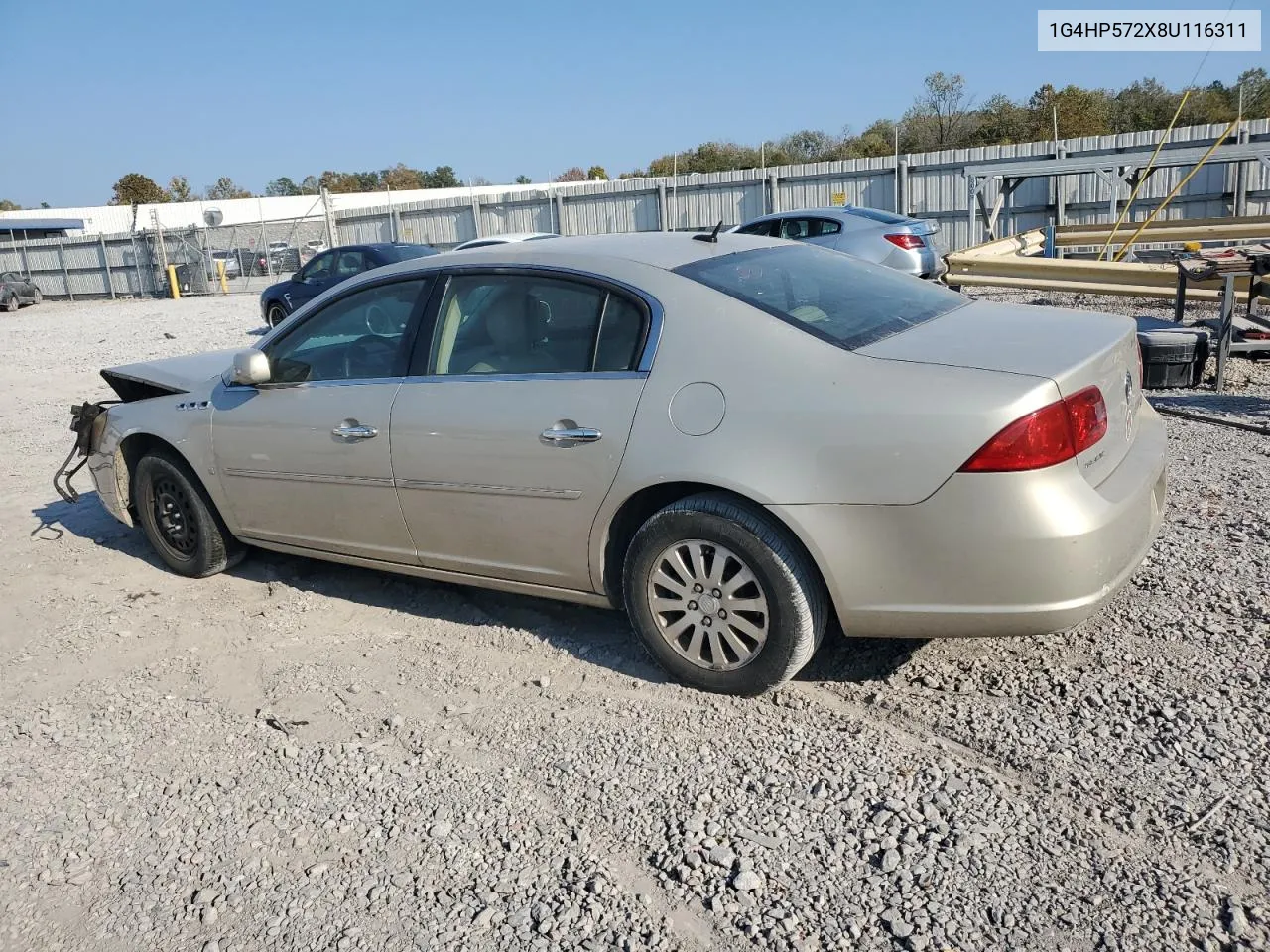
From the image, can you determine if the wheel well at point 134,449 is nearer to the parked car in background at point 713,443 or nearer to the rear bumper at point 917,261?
the parked car in background at point 713,443

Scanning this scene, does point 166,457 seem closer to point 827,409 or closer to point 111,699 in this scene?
point 111,699

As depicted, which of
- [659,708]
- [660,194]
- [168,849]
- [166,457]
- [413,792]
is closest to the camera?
[168,849]

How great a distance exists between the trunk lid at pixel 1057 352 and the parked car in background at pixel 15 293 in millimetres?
37023

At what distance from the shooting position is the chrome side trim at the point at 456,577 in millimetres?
3928

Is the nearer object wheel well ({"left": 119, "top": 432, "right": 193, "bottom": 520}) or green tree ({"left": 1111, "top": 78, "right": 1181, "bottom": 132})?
wheel well ({"left": 119, "top": 432, "right": 193, "bottom": 520})

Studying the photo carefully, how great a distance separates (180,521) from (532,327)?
2.56 m

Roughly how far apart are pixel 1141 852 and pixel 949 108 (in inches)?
1800

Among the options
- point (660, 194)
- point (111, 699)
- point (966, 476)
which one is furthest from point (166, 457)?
point (660, 194)

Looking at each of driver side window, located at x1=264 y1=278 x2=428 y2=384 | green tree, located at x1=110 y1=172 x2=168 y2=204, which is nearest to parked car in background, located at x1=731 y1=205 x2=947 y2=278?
driver side window, located at x1=264 y1=278 x2=428 y2=384

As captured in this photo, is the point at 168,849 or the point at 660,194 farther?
the point at 660,194

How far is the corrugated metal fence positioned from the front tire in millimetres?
18137

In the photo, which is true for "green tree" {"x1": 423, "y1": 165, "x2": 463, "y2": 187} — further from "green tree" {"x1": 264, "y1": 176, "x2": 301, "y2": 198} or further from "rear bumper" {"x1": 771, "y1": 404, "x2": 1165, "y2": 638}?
"rear bumper" {"x1": 771, "y1": 404, "x2": 1165, "y2": 638}

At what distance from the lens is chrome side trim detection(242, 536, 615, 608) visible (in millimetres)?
3928

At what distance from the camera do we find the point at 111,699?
4.02 meters
